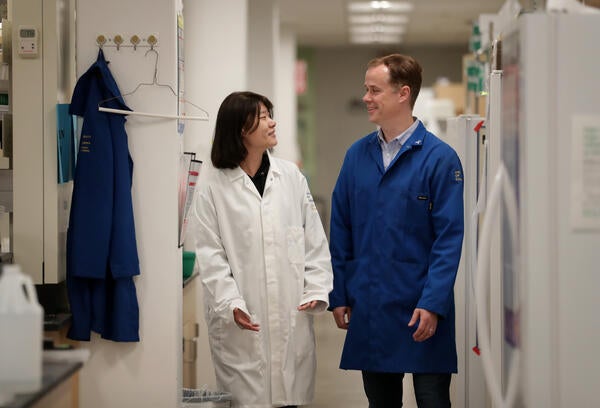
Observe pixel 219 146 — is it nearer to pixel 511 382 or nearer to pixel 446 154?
pixel 446 154

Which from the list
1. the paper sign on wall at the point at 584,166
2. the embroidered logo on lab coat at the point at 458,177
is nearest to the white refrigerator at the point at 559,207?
the paper sign on wall at the point at 584,166

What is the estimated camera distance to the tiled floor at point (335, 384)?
230 inches

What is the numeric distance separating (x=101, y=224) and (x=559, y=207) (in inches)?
75.4

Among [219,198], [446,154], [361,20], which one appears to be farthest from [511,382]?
[361,20]

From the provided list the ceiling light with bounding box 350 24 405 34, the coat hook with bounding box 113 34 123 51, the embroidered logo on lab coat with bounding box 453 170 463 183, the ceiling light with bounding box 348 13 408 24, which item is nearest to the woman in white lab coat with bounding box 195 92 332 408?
the coat hook with bounding box 113 34 123 51

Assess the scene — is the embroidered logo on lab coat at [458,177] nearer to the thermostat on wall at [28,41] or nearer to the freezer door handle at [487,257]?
the freezer door handle at [487,257]

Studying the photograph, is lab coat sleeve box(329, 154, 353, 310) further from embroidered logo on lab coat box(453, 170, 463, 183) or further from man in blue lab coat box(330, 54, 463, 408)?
embroidered logo on lab coat box(453, 170, 463, 183)

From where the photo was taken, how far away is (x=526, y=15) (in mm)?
2684

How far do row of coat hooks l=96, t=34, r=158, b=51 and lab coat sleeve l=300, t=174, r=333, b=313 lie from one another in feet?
2.81

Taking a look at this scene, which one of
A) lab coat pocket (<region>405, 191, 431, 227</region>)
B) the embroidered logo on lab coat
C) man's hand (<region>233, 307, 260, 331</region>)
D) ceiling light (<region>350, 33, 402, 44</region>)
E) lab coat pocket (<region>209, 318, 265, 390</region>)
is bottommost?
lab coat pocket (<region>209, 318, 265, 390</region>)

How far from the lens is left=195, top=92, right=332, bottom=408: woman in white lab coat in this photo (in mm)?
3727

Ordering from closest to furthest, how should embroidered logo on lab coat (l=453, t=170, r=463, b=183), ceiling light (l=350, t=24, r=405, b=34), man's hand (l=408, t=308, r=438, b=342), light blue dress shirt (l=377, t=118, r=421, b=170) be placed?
man's hand (l=408, t=308, r=438, b=342) < embroidered logo on lab coat (l=453, t=170, r=463, b=183) < light blue dress shirt (l=377, t=118, r=421, b=170) < ceiling light (l=350, t=24, r=405, b=34)

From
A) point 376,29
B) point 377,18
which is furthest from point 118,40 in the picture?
point 376,29

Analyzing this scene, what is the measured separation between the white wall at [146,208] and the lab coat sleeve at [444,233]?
1121mm
